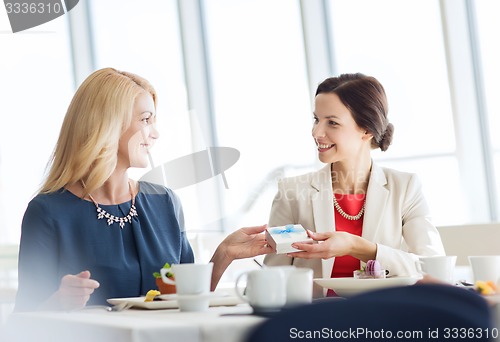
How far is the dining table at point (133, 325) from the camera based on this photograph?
1129 millimetres

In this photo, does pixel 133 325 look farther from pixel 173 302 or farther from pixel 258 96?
pixel 258 96

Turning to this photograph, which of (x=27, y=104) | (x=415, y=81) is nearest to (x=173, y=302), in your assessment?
(x=415, y=81)

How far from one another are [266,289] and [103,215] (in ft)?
2.84

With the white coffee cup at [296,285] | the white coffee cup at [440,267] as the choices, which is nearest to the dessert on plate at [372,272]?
the white coffee cup at [440,267]

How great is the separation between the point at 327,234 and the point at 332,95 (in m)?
0.76

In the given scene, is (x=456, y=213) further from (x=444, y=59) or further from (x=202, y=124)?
(x=202, y=124)

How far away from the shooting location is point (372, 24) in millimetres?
4785

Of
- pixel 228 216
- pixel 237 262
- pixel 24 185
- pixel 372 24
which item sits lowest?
pixel 237 262

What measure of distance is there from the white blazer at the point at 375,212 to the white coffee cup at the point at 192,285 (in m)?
0.95

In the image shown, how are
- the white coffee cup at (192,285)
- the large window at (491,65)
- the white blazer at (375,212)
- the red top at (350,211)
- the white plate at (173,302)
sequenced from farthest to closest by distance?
1. the large window at (491,65)
2. the red top at (350,211)
3. the white blazer at (375,212)
4. the white plate at (173,302)
5. the white coffee cup at (192,285)

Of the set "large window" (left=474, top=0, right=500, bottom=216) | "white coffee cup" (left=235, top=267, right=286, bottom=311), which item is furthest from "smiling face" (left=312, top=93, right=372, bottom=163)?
"large window" (left=474, top=0, right=500, bottom=216)

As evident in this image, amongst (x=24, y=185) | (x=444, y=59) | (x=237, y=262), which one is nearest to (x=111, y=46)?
(x=24, y=185)

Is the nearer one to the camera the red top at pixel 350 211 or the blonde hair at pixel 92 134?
the blonde hair at pixel 92 134

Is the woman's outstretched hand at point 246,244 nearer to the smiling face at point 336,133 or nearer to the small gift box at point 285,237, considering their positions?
the small gift box at point 285,237
